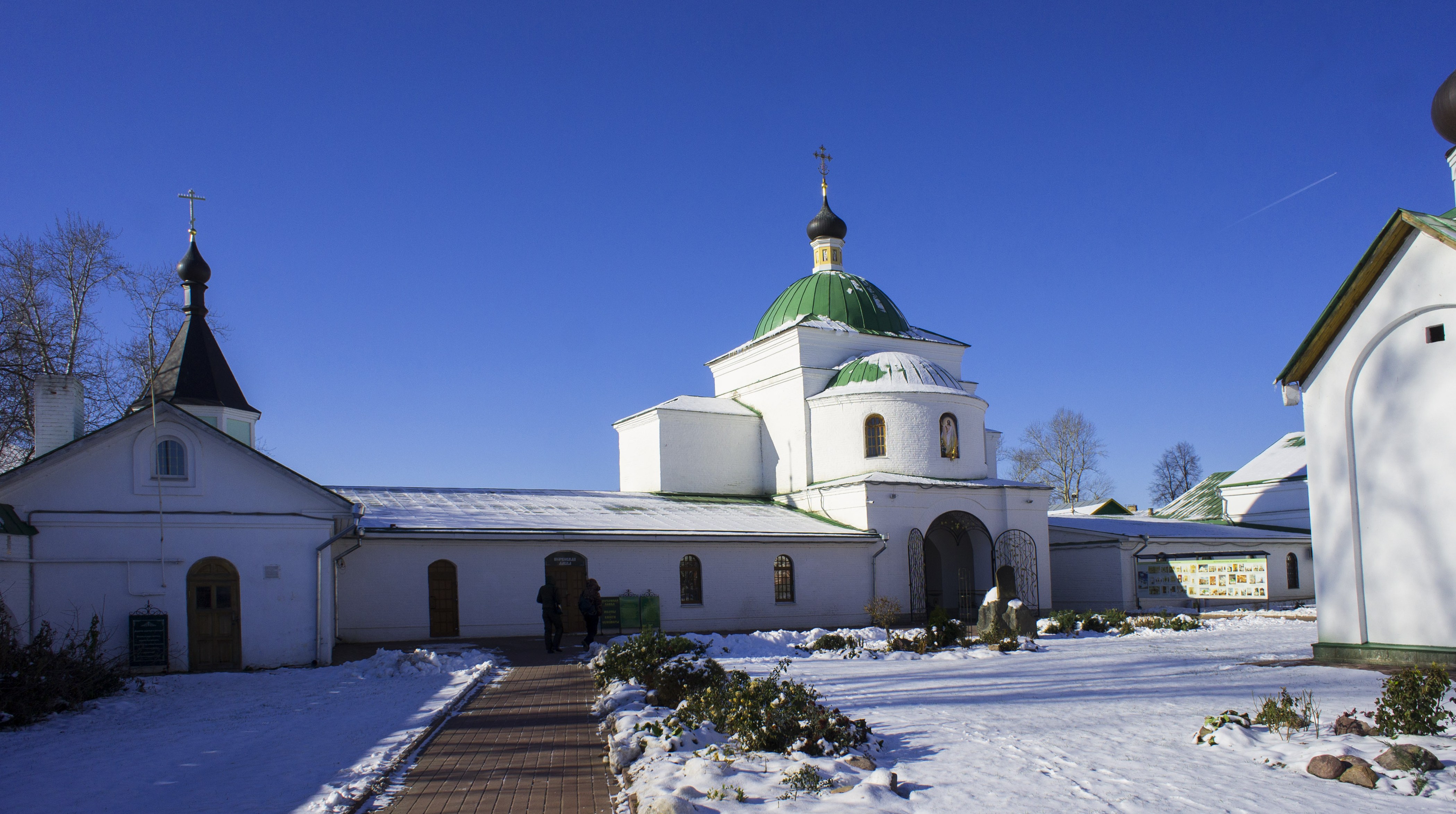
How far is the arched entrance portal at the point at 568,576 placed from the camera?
2284 centimetres

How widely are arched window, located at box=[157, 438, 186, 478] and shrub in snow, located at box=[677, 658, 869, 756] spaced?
11.3m

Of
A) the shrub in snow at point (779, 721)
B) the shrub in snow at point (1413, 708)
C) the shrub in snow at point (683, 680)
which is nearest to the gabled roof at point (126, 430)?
the shrub in snow at point (683, 680)

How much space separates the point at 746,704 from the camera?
806cm

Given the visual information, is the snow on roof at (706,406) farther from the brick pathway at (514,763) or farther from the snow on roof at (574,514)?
the brick pathway at (514,763)

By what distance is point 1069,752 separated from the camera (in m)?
7.63

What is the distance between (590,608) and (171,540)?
22.5 ft

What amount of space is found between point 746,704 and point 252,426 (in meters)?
19.1

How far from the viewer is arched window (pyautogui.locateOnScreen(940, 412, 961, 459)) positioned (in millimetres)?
29016

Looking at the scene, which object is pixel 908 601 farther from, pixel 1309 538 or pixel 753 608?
pixel 1309 538

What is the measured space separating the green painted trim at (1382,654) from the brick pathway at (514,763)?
900 centimetres

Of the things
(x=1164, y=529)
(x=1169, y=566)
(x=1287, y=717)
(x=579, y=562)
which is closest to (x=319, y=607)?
(x=579, y=562)

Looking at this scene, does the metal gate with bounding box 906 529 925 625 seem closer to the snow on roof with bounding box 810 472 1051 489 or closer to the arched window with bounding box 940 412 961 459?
the snow on roof with bounding box 810 472 1051 489

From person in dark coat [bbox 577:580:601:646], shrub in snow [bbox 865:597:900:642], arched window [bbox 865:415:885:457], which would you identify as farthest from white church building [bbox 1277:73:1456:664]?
arched window [bbox 865:415:885:457]

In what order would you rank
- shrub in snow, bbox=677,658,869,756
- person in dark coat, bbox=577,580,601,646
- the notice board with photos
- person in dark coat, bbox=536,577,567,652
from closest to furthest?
shrub in snow, bbox=677,658,869,756 → person in dark coat, bbox=536,577,567,652 → person in dark coat, bbox=577,580,601,646 → the notice board with photos
